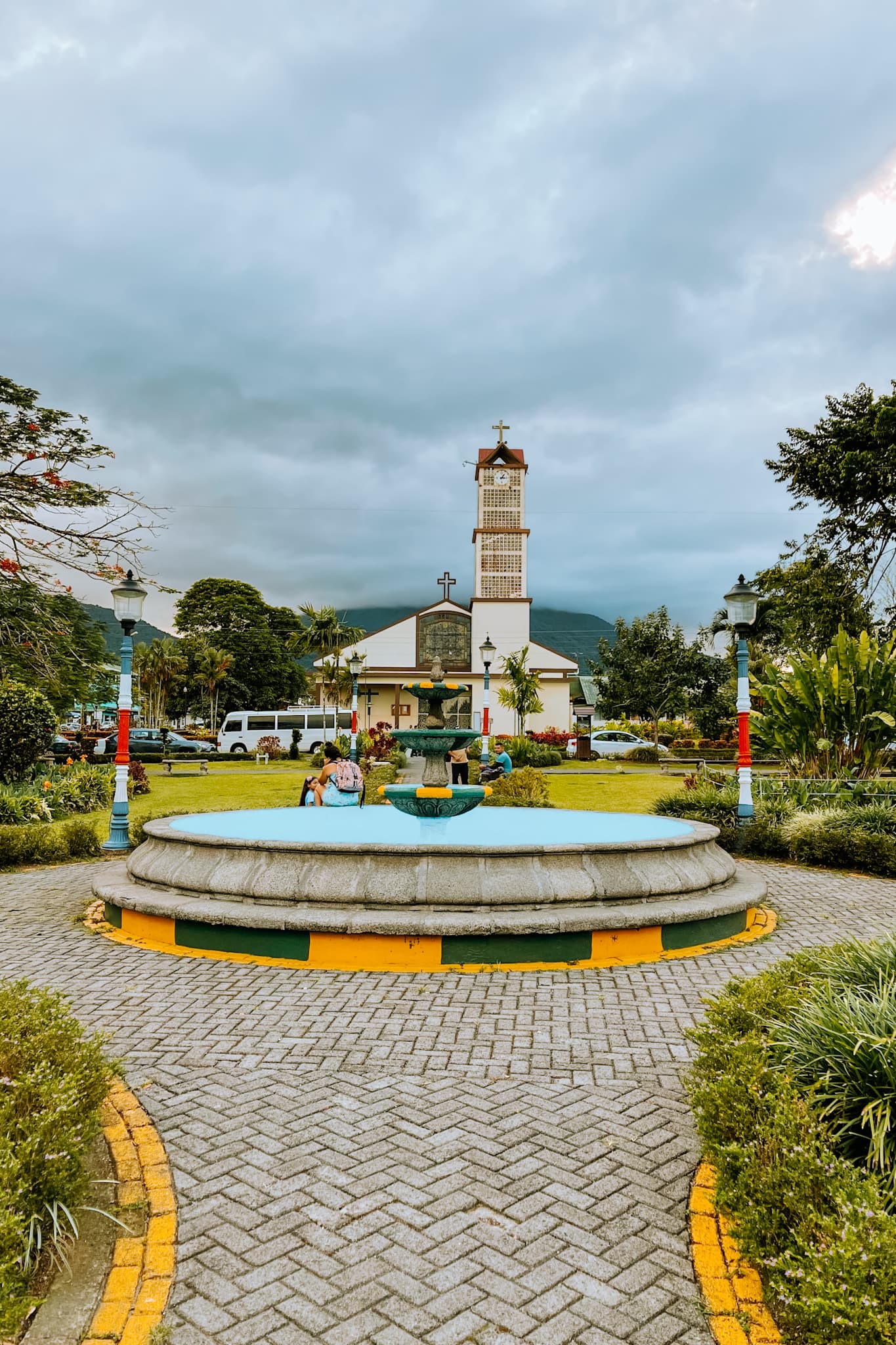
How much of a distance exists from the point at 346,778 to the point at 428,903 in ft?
21.6

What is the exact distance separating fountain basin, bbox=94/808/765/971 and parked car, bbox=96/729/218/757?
1271 inches

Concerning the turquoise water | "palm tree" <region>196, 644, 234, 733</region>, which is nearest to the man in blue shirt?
the turquoise water

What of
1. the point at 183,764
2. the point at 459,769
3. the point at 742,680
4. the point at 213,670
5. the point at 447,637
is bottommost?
the point at 183,764

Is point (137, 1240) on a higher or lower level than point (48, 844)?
higher

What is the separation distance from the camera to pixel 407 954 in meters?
6.46

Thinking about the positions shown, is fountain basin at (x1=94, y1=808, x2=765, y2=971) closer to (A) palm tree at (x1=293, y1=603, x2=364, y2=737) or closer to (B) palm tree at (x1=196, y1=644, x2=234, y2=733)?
(A) palm tree at (x1=293, y1=603, x2=364, y2=737)

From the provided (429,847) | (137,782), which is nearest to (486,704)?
(137,782)

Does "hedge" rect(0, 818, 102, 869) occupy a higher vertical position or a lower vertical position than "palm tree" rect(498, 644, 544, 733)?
lower

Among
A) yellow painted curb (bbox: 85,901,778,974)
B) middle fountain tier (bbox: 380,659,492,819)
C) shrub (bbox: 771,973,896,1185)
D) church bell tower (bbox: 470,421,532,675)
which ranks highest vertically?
church bell tower (bbox: 470,421,532,675)

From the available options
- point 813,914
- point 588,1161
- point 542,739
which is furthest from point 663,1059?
point 542,739

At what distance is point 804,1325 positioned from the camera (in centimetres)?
239

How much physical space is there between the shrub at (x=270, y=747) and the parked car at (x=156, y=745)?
298 cm

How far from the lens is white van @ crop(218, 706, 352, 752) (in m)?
47.0

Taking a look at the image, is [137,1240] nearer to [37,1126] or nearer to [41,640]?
[37,1126]
